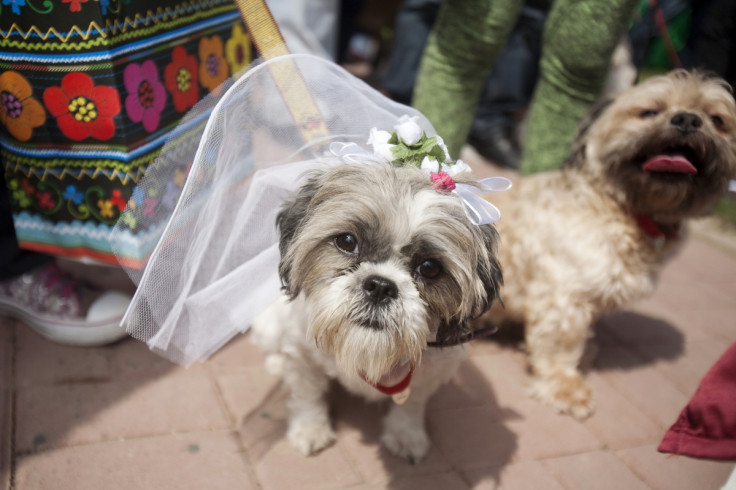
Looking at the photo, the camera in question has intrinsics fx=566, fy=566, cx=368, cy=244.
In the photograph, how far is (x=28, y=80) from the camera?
6.82 feet

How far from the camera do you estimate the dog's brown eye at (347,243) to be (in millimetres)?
1748

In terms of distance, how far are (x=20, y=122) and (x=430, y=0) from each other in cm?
354

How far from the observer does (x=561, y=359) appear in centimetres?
278

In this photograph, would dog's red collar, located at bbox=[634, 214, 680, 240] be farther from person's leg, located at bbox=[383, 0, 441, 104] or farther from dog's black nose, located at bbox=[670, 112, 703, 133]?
person's leg, located at bbox=[383, 0, 441, 104]

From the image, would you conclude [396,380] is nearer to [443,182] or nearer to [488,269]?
[488,269]

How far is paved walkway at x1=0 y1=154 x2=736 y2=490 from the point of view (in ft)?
6.57

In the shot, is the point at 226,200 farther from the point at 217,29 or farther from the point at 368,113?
the point at 217,29

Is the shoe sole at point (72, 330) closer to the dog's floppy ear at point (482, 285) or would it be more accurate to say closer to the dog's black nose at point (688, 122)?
the dog's floppy ear at point (482, 285)

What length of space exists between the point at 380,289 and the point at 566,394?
4.79ft

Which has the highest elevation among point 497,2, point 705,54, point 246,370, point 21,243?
point 497,2

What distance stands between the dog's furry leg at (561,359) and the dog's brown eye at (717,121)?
1.01m

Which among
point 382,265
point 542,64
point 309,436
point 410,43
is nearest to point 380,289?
point 382,265

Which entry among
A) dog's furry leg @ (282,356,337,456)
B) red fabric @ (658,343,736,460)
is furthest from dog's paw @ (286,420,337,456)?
red fabric @ (658,343,736,460)

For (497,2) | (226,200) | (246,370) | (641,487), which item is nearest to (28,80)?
(226,200)
